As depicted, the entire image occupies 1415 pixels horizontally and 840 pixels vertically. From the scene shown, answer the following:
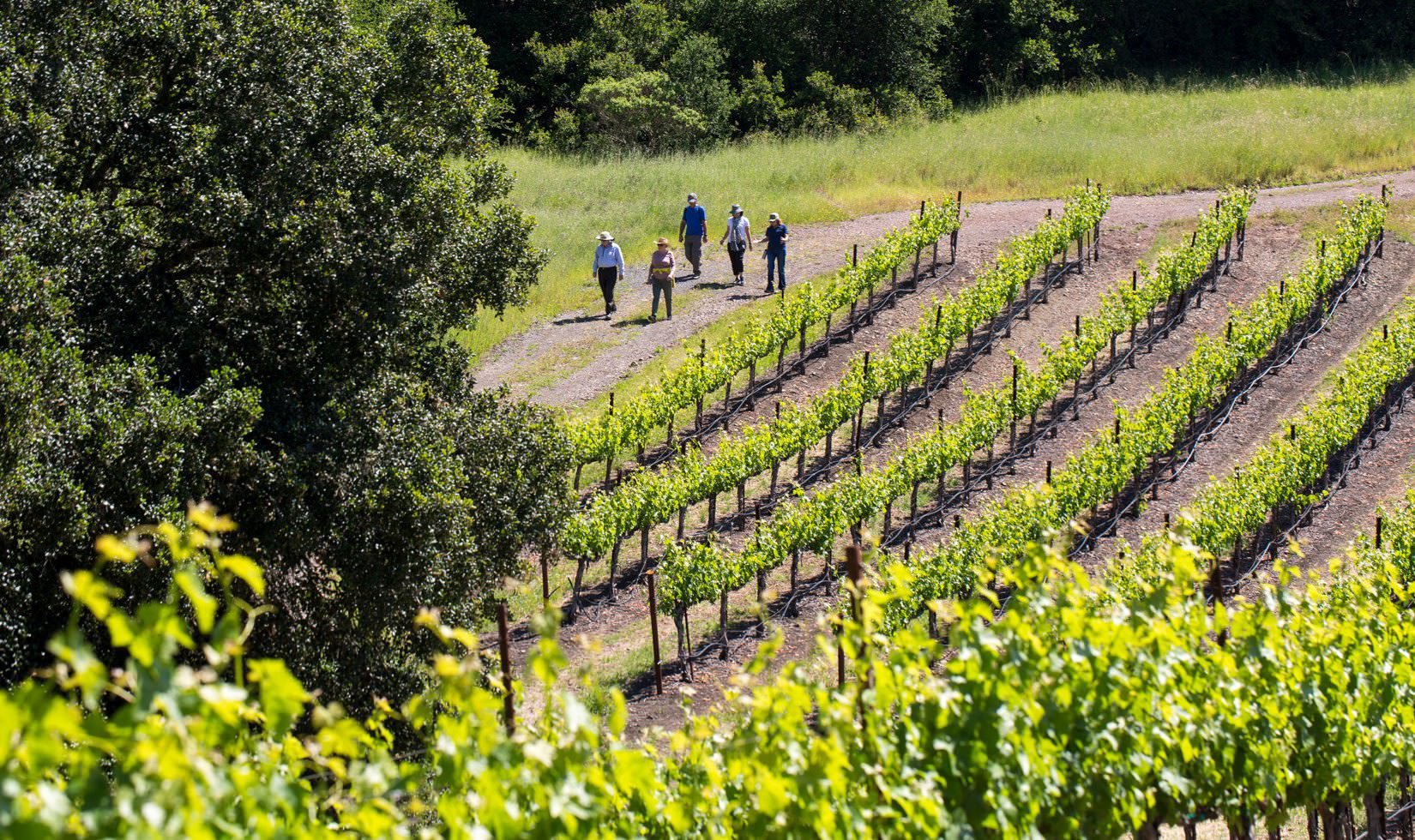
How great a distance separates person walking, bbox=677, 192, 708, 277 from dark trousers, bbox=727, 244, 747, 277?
1.94 feet

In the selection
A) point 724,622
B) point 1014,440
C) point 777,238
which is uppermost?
point 777,238

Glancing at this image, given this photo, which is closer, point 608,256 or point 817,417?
point 817,417

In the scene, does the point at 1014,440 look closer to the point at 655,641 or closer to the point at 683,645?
the point at 683,645

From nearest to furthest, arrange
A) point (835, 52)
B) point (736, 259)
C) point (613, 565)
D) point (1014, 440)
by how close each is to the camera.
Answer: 1. point (613, 565)
2. point (1014, 440)
3. point (736, 259)
4. point (835, 52)

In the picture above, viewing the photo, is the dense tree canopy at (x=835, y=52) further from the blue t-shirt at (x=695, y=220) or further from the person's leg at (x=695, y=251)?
the blue t-shirt at (x=695, y=220)

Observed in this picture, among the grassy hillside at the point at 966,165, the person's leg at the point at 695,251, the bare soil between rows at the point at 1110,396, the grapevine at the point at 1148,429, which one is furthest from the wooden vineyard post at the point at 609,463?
the person's leg at the point at 695,251

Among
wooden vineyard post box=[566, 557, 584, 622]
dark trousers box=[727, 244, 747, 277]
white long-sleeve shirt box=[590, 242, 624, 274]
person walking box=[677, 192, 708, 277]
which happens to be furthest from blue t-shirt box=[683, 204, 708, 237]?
wooden vineyard post box=[566, 557, 584, 622]

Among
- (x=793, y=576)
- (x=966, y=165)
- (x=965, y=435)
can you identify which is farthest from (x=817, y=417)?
(x=966, y=165)

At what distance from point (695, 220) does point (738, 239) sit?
0.84 m

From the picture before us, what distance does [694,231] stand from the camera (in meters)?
24.5

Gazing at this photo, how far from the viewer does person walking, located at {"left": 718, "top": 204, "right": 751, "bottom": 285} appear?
24.2 m

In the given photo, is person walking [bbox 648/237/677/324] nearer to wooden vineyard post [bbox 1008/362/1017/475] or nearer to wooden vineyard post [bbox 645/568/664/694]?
wooden vineyard post [bbox 1008/362/1017/475]

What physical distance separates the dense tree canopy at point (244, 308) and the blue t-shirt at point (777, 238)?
10481mm

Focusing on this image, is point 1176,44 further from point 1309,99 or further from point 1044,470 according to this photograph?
point 1044,470
